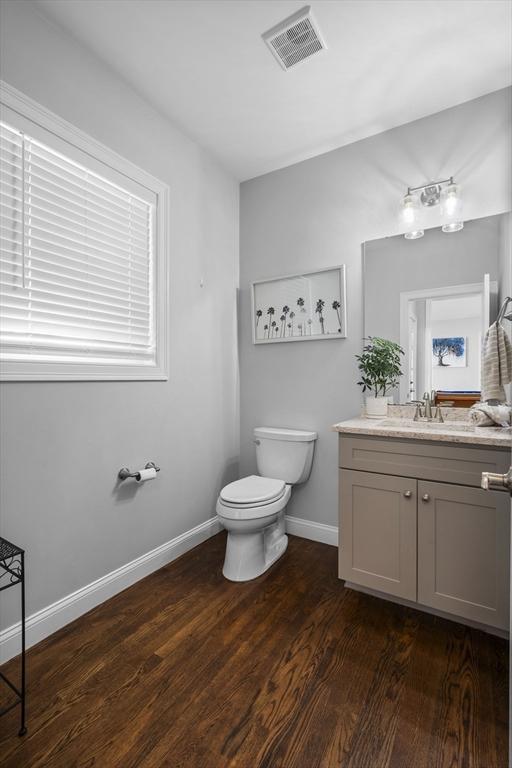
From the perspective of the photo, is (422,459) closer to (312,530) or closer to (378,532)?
(378,532)

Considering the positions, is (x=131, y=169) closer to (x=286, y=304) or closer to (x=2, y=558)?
(x=286, y=304)

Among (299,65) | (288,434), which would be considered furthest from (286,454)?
(299,65)

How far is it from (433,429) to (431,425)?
15 cm

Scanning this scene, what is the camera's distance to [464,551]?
1560 mm

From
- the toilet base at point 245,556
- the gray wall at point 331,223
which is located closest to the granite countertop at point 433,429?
the gray wall at point 331,223

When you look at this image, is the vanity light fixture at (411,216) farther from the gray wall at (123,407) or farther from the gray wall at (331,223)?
the gray wall at (123,407)

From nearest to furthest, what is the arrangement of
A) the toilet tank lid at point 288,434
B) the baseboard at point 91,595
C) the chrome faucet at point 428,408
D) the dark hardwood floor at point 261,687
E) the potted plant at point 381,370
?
the dark hardwood floor at point 261,687 < the baseboard at point 91,595 < the chrome faucet at point 428,408 < the potted plant at point 381,370 < the toilet tank lid at point 288,434

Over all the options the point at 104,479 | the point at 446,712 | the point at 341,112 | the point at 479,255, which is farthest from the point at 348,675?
the point at 341,112

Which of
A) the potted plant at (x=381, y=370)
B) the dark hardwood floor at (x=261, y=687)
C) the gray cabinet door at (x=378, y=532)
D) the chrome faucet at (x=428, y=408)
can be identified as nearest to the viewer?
the dark hardwood floor at (x=261, y=687)

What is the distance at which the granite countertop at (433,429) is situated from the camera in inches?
59.8

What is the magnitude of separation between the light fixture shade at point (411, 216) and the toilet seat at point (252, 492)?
1623 mm

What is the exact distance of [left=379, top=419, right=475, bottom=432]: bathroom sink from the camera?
173cm

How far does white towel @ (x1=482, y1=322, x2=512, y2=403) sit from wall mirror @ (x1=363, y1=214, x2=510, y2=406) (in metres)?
0.06

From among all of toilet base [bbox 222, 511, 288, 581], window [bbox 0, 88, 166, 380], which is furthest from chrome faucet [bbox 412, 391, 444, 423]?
window [bbox 0, 88, 166, 380]
